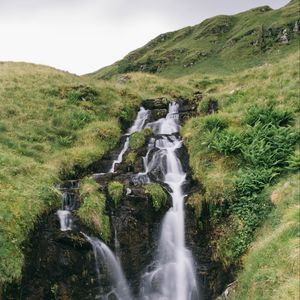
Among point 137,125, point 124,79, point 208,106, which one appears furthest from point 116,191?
point 124,79

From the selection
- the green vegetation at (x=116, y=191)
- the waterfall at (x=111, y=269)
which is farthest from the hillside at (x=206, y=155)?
the green vegetation at (x=116, y=191)

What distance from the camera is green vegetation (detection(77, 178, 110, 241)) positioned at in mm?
14469

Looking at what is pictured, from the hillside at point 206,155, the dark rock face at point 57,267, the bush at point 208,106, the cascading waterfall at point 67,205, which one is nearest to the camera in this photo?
the hillside at point 206,155

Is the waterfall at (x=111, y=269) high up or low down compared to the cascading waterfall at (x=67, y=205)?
down

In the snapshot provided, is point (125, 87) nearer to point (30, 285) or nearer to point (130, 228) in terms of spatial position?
point (130, 228)

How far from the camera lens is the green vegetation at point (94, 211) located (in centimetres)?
1447

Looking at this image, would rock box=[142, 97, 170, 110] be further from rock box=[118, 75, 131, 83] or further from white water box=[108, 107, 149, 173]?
rock box=[118, 75, 131, 83]

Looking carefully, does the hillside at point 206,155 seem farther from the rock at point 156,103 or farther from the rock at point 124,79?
the rock at point 124,79

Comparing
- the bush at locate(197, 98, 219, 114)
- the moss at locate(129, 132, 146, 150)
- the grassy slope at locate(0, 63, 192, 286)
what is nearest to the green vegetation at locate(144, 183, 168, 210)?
the grassy slope at locate(0, 63, 192, 286)

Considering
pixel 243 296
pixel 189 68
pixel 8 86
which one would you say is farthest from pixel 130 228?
pixel 189 68

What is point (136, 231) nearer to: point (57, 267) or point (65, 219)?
point (65, 219)

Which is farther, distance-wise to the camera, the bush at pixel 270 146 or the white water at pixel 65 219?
the bush at pixel 270 146

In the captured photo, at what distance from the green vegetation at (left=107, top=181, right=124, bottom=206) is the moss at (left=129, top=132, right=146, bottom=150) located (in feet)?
18.9

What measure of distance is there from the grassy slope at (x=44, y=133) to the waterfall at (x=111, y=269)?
2.53m
